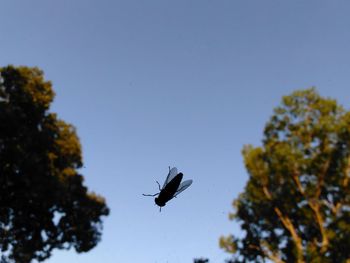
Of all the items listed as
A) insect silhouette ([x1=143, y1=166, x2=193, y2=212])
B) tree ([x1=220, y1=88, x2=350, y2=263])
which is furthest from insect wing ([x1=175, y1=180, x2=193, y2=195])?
tree ([x1=220, y1=88, x2=350, y2=263])

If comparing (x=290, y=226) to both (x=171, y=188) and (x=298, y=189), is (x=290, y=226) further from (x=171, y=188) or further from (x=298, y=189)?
(x=171, y=188)

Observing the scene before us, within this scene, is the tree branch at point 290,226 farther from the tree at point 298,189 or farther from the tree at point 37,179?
the tree at point 37,179

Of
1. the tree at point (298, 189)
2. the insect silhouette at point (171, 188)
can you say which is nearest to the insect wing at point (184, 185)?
the insect silhouette at point (171, 188)

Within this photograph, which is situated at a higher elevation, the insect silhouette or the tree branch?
the tree branch

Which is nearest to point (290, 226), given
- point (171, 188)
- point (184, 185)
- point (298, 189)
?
point (298, 189)

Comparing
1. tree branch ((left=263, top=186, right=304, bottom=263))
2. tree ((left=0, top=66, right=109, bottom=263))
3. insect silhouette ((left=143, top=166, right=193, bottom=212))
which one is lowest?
insect silhouette ((left=143, top=166, right=193, bottom=212))

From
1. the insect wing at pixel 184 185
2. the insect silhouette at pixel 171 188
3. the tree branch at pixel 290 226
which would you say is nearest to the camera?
the insect silhouette at pixel 171 188

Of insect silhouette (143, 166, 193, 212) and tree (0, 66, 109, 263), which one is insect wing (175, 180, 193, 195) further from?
tree (0, 66, 109, 263)

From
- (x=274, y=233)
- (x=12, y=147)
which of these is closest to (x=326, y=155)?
(x=274, y=233)
